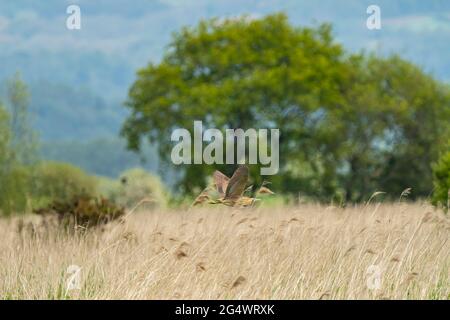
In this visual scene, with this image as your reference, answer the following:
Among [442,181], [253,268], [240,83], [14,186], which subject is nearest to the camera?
[253,268]

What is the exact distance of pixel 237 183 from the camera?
10.0 meters

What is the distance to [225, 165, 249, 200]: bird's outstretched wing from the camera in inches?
384

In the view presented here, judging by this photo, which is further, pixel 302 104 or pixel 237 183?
pixel 302 104

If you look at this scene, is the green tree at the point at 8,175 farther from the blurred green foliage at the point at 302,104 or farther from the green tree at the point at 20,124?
the blurred green foliage at the point at 302,104

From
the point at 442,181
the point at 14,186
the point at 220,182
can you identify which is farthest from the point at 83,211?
the point at 14,186

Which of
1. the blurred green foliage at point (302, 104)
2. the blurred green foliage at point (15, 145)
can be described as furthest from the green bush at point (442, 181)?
the blurred green foliage at point (15, 145)

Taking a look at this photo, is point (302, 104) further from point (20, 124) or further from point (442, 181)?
point (442, 181)

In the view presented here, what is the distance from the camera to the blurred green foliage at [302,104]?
34500mm

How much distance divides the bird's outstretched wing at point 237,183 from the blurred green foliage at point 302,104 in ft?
76.6

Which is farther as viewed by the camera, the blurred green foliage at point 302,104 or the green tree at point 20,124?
the green tree at point 20,124

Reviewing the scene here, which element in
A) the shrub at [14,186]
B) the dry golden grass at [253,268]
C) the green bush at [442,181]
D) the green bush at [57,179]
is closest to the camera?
the dry golden grass at [253,268]

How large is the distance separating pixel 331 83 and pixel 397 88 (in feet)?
9.40

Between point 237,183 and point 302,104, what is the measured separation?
25591 mm

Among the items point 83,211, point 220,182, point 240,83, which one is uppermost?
point 240,83
